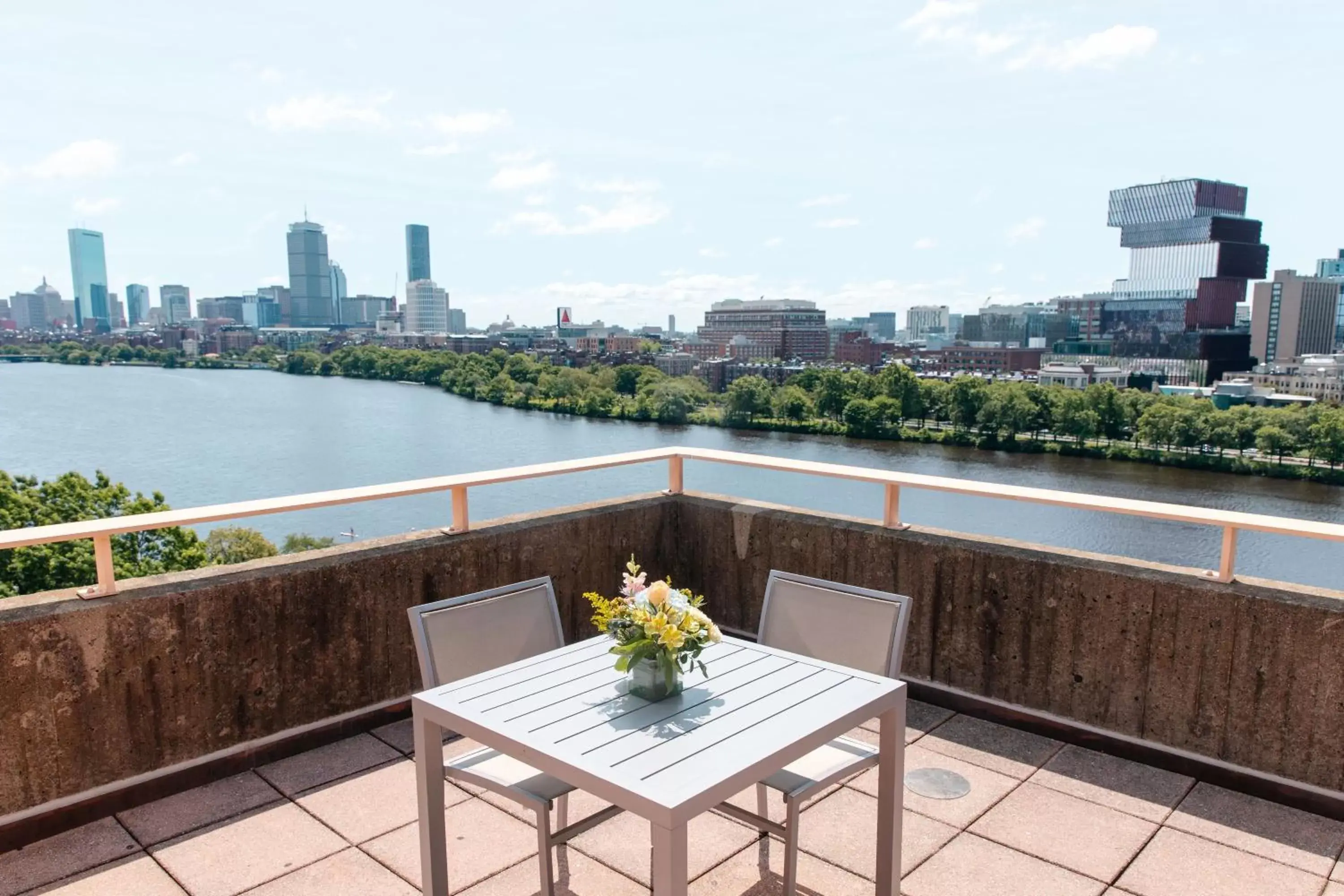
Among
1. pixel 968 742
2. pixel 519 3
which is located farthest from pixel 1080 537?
pixel 968 742

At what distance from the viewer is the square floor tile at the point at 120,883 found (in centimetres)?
229

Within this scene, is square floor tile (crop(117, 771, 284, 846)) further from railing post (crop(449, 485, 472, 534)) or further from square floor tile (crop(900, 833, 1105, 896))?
square floor tile (crop(900, 833, 1105, 896))

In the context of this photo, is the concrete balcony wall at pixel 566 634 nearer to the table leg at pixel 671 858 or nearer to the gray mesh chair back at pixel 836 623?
the gray mesh chair back at pixel 836 623

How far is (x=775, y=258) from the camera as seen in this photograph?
490ft

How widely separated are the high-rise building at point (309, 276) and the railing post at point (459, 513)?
200593 mm

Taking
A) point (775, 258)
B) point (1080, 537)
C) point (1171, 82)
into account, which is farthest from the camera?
point (775, 258)

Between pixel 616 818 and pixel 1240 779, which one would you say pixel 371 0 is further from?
pixel 1240 779

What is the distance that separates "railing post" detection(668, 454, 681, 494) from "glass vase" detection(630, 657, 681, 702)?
2248 mm

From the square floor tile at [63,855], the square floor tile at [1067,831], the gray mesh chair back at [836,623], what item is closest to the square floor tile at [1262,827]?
the square floor tile at [1067,831]

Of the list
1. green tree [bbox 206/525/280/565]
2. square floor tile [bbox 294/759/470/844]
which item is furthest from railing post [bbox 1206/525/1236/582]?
green tree [bbox 206/525/280/565]

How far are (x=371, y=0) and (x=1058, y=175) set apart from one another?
11302 cm

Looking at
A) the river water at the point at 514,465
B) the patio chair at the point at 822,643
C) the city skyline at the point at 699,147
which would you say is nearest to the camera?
the patio chair at the point at 822,643

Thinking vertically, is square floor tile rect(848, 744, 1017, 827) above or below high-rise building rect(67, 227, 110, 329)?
below

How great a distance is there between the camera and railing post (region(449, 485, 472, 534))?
11.3 feet
